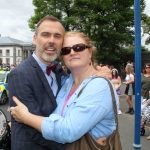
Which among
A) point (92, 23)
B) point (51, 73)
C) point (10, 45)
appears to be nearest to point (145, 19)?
→ point (92, 23)

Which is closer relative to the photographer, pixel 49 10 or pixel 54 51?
pixel 54 51

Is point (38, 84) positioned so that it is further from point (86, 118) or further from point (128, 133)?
point (128, 133)

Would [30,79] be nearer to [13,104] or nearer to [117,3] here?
[13,104]

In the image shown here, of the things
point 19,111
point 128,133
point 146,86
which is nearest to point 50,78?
point 19,111

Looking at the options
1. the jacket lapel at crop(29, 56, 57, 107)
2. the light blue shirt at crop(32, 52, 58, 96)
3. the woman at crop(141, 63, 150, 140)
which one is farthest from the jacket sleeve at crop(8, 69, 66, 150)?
the woman at crop(141, 63, 150, 140)

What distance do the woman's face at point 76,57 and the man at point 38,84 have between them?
4.2 inches

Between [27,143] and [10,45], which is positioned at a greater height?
[10,45]

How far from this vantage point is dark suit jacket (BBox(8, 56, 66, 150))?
1566 millimetres

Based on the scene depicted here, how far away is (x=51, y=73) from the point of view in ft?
6.28

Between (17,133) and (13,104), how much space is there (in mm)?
201

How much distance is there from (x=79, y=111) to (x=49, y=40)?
2.15ft

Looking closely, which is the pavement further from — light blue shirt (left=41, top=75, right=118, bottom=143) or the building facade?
the building facade

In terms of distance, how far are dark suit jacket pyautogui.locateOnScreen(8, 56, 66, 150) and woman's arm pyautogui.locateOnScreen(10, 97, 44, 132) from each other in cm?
3

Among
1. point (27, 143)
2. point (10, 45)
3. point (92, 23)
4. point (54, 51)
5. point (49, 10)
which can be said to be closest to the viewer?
point (27, 143)
